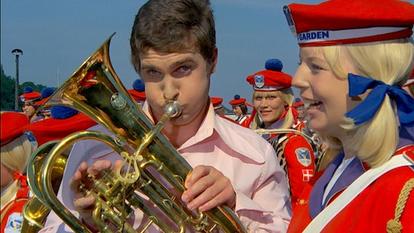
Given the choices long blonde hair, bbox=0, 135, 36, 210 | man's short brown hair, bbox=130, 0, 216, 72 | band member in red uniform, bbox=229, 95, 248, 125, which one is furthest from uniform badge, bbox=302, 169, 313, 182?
band member in red uniform, bbox=229, 95, 248, 125

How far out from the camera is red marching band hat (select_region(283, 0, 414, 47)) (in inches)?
83.0

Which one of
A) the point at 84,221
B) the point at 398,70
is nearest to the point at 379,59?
the point at 398,70

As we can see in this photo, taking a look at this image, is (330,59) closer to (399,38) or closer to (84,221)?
(399,38)

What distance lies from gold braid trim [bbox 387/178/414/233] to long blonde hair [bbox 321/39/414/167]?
155mm

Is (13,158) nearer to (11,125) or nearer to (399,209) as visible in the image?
(11,125)

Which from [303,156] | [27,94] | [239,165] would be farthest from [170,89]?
[303,156]

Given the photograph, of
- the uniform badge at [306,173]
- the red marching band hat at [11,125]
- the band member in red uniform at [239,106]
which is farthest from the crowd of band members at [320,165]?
the band member in red uniform at [239,106]

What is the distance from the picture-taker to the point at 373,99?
201cm

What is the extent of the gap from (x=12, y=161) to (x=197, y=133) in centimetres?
99

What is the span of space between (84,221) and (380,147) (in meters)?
1.18

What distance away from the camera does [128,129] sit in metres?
2.33

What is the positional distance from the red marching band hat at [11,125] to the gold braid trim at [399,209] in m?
1.15

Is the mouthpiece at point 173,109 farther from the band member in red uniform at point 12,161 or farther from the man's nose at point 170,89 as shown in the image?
the band member in red uniform at point 12,161

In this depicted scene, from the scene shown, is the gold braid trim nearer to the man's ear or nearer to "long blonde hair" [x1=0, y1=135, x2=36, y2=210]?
the man's ear
